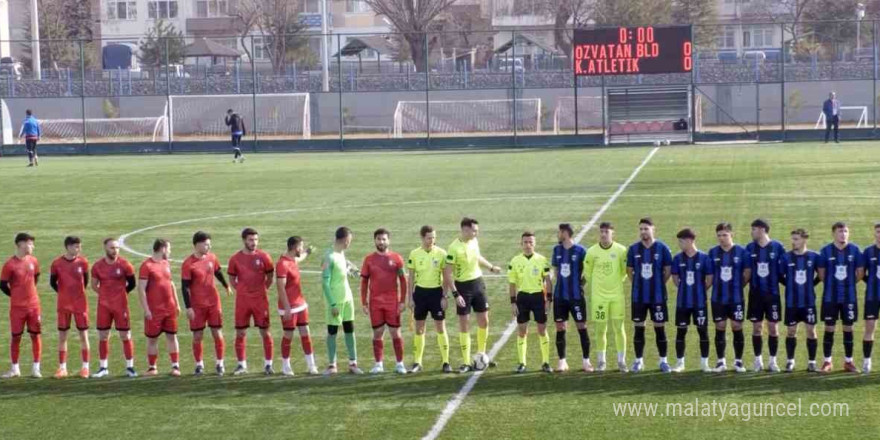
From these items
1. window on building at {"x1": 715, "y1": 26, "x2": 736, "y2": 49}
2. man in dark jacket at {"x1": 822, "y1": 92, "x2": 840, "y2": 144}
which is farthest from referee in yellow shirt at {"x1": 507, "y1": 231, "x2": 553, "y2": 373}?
window on building at {"x1": 715, "y1": 26, "x2": 736, "y2": 49}

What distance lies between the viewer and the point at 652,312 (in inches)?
572

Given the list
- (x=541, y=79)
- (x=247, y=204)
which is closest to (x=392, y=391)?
(x=247, y=204)

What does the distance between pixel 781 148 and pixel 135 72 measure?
35.5 m

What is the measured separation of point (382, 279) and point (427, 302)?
0.60 metres

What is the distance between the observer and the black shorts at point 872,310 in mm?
14227

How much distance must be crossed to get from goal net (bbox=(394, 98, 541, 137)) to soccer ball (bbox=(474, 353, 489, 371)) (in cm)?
5016

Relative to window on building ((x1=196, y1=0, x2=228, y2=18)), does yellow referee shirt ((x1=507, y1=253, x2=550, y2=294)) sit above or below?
below

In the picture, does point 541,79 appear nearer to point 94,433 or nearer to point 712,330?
point 712,330

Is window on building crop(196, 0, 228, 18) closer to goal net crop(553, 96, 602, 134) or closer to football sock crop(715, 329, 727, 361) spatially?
goal net crop(553, 96, 602, 134)

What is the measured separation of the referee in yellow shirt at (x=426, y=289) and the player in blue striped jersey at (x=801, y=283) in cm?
382

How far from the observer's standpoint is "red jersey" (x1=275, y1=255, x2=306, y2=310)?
14828 millimetres

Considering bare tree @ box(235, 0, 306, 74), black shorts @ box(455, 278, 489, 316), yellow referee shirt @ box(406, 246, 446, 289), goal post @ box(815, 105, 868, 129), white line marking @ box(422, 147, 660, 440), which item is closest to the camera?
white line marking @ box(422, 147, 660, 440)

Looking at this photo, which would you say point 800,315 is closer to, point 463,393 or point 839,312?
point 839,312

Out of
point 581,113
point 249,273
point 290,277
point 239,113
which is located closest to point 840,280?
point 290,277
